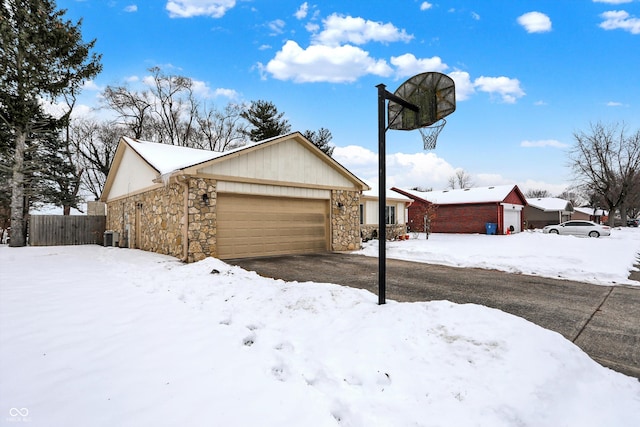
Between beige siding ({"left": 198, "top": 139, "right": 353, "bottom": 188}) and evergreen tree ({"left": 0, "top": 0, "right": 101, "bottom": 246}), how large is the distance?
39.4 ft

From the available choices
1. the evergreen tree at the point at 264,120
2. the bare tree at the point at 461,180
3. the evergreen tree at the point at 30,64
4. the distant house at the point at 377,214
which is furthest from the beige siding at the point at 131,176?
the bare tree at the point at 461,180

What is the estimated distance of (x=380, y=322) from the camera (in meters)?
3.54

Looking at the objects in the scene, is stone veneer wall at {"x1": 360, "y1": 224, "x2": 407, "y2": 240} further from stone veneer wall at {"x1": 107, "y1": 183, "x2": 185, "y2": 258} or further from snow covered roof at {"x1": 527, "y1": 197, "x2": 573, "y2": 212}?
snow covered roof at {"x1": 527, "y1": 197, "x2": 573, "y2": 212}

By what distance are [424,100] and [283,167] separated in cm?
634

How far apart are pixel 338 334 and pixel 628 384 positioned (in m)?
2.53

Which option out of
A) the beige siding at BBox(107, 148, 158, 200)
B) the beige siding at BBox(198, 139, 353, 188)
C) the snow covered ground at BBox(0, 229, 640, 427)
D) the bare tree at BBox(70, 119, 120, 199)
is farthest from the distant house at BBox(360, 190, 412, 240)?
the bare tree at BBox(70, 119, 120, 199)

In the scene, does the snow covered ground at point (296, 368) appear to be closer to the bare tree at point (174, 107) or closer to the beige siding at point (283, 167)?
the beige siding at point (283, 167)

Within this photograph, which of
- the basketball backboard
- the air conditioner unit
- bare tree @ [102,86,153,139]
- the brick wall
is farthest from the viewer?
bare tree @ [102,86,153,139]

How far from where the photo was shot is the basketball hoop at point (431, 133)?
491 cm

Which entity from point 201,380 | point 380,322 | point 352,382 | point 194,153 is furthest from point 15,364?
point 194,153

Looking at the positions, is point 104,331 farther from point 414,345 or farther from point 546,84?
point 546,84

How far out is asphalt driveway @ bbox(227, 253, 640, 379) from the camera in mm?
3373

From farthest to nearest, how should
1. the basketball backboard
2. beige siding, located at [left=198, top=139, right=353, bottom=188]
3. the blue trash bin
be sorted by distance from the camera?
the blue trash bin → beige siding, located at [left=198, top=139, right=353, bottom=188] → the basketball backboard

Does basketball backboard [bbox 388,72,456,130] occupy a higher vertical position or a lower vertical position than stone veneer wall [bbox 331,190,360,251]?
higher
